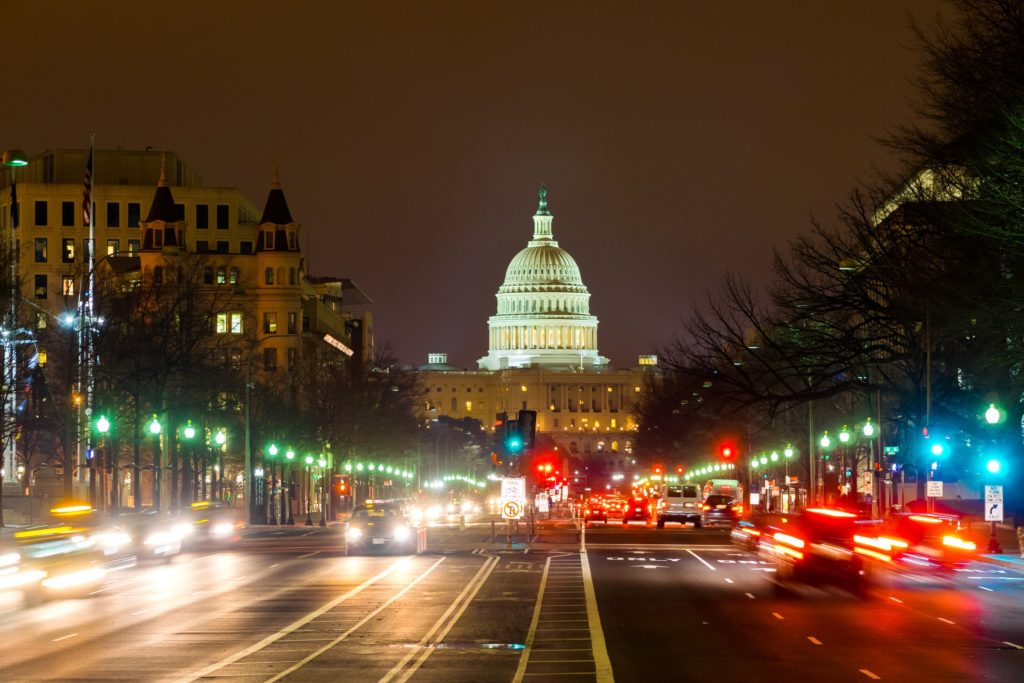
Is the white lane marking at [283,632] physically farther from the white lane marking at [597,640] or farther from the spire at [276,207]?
A: the spire at [276,207]

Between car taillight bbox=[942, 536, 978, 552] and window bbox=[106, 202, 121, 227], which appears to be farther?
window bbox=[106, 202, 121, 227]

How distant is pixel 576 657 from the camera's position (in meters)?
25.1

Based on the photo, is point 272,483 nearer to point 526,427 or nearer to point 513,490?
point 513,490

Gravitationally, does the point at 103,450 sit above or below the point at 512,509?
above

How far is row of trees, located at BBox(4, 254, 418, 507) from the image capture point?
69.8m

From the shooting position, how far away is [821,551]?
39.8m

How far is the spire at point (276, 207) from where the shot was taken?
5482 inches

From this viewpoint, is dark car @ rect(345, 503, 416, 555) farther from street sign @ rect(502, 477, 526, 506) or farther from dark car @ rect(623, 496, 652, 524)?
dark car @ rect(623, 496, 652, 524)

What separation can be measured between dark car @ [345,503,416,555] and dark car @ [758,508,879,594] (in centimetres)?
1733

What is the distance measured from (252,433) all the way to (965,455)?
3869cm

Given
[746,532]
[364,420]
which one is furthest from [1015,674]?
[364,420]

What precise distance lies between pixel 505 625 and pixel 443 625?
3.56 ft

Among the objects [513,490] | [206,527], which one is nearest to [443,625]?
[513,490]

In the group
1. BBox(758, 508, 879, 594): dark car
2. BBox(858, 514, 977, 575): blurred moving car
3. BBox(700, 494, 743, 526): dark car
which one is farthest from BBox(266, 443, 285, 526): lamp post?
BBox(758, 508, 879, 594): dark car
